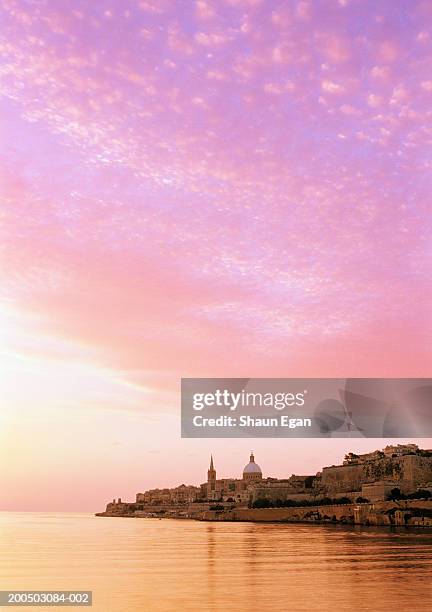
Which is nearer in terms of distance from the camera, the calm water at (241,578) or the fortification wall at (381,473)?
the calm water at (241,578)

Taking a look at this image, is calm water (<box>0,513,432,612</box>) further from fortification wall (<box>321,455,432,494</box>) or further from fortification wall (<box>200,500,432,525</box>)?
fortification wall (<box>321,455,432,494</box>)

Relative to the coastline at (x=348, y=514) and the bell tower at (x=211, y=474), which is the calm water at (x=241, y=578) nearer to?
the coastline at (x=348, y=514)

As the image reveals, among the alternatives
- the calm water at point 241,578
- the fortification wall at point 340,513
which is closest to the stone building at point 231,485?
the fortification wall at point 340,513

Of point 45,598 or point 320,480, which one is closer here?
point 45,598

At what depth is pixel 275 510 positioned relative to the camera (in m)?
104

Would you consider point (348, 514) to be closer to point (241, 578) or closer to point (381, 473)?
point (381, 473)

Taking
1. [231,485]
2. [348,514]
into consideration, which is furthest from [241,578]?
[231,485]

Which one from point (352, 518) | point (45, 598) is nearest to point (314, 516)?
point (352, 518)

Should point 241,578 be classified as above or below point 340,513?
below

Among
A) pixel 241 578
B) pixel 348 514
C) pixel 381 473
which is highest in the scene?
pixel 381 473

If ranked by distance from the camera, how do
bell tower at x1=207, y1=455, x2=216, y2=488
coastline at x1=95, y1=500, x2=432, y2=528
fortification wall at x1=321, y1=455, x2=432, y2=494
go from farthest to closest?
bell tower at x1=207, y1=455, x2=216, y2=488 → fortification wall at x1=321, y1=455, x2=432, y2=494 → coastline at x1=95, y1=500, x2=432, y2=528

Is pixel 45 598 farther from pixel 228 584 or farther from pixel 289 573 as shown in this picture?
pixel 289 573

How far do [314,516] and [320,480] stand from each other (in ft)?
91.6

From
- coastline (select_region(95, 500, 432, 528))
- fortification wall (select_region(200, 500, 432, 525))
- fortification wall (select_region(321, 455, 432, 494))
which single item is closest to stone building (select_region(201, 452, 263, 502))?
coastline (select_region(95, 500, 432, 528))
